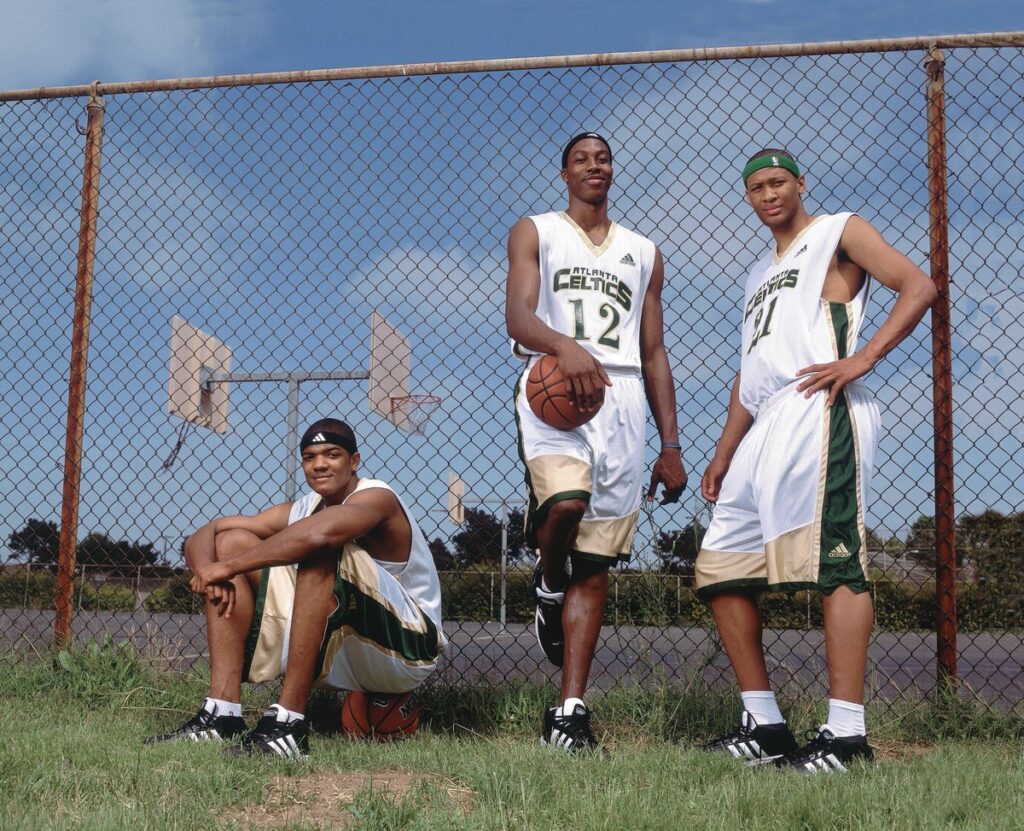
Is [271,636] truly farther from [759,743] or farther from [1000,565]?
[1000,565]

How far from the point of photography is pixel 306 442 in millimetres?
3805

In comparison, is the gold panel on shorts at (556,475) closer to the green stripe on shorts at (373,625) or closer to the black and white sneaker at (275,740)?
the green stripe on shorts at (373,625)

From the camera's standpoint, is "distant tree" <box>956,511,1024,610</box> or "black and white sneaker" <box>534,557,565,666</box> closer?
"black and white sneaker" <box>534,557,565,666</box>

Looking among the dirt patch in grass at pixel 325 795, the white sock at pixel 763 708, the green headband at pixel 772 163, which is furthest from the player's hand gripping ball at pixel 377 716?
the green headband at pixel 772 163

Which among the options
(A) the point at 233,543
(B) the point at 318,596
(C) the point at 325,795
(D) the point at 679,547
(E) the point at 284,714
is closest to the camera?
(C) the point at 325,795

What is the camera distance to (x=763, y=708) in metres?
3.37

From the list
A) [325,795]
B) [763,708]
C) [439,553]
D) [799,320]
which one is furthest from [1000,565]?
[325,795]

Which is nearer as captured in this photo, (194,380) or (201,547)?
A: (201,547)

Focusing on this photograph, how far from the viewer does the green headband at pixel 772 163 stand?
3564mm

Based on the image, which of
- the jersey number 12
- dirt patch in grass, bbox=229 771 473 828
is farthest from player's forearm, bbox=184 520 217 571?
the jersey number 12

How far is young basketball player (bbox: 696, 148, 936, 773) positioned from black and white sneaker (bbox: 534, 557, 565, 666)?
0.60 meters

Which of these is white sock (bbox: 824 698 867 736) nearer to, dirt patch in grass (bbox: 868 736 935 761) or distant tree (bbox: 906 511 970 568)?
dirt patch in grass (bbox: 868 736 935 761)

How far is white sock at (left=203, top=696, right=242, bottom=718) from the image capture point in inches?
143

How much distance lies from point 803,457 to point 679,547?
1.79m
